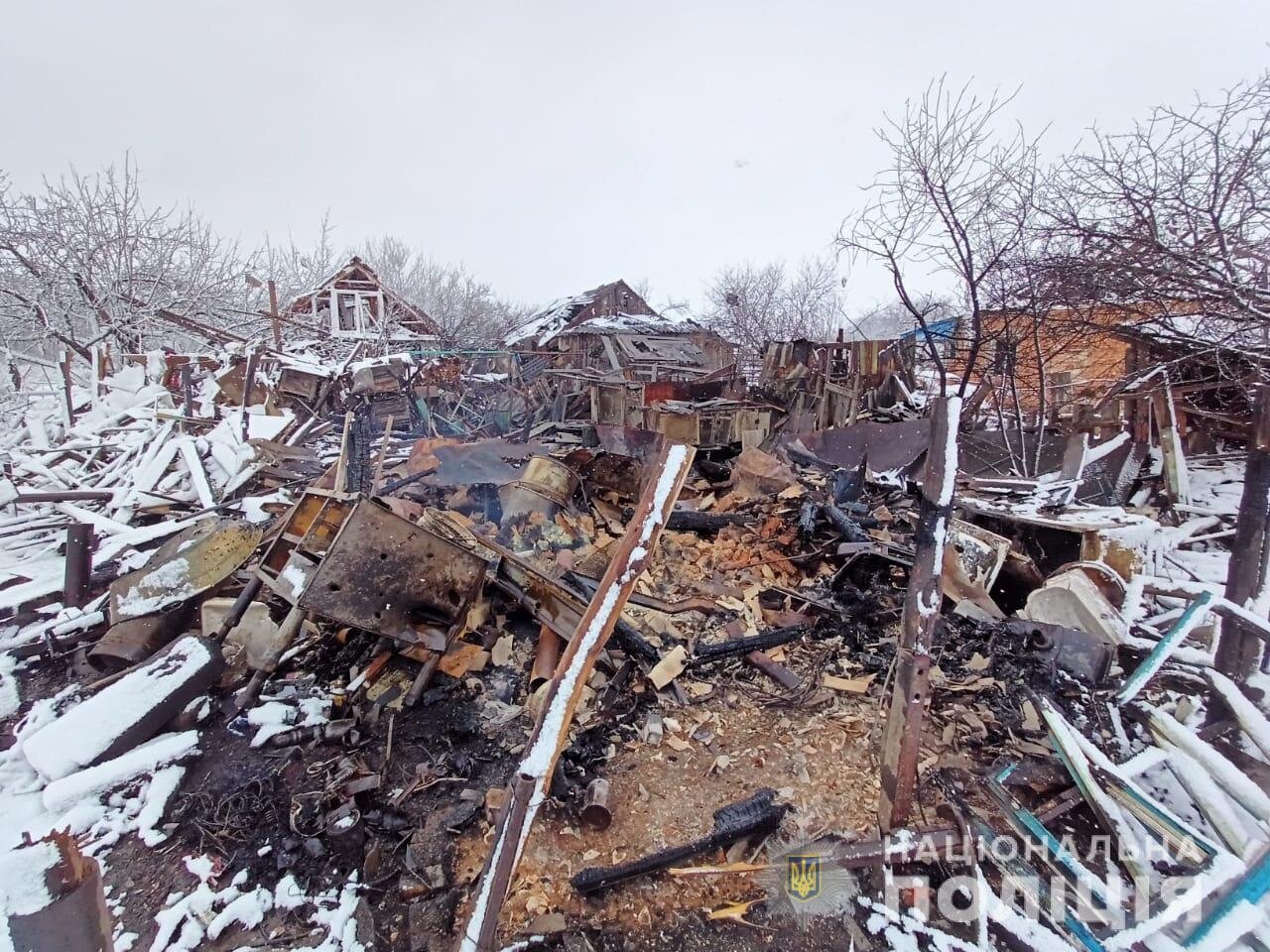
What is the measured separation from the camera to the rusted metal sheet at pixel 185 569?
15.0 ft

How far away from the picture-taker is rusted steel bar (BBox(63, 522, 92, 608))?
523 cm

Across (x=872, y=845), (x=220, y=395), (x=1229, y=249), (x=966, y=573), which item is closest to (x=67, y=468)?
(x=220, y=395)

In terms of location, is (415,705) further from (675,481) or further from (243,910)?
(675,481)

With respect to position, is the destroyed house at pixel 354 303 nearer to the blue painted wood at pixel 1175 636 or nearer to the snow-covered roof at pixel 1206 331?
the snow-covered roof at pixel 1206 331

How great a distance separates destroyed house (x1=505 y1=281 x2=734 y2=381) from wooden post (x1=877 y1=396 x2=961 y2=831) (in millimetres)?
11802

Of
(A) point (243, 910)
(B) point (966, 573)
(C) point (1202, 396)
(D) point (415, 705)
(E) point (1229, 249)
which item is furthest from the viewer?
(C) point (1202, 396)

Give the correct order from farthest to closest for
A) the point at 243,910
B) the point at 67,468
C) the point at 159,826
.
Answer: the point at 67,468 → the point at 159,826 → the point at 243,910

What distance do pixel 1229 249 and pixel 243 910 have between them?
7962 mm

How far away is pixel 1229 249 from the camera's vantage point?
4.52 meters

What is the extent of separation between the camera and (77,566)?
526 cm

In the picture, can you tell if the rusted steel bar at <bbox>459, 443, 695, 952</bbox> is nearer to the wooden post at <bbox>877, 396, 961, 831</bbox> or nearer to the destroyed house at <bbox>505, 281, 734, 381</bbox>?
the wooden post at <bbox>877, 396, 961, 831</bbox>

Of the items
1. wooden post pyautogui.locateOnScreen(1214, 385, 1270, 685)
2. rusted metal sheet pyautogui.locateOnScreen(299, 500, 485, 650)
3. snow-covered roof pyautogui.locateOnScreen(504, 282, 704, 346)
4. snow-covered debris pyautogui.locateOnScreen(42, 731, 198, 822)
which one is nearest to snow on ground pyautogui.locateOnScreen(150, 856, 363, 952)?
snow-covered debris pyautogui.locateOnScreen(42, 731, 198, 822)

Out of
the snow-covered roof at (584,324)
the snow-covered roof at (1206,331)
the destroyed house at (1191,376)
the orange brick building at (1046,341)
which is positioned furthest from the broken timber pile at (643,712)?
the snow-covered roof at (584,324)

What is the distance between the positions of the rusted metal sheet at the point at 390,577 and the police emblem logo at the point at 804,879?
261 cm
